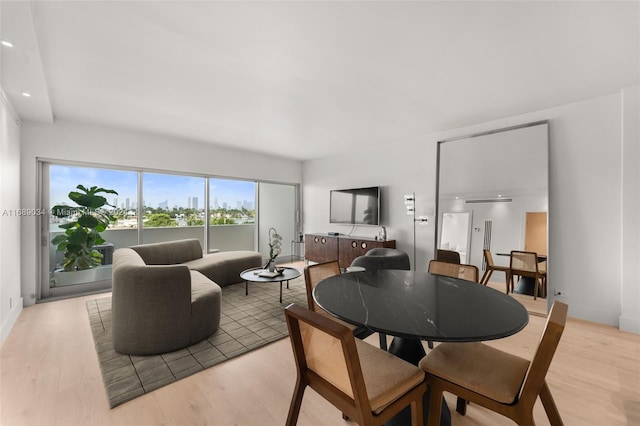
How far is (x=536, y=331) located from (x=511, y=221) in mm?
1435

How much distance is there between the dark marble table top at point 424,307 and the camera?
121cm

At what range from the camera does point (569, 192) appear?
3445 millimetres

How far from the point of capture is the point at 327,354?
3.92 ft

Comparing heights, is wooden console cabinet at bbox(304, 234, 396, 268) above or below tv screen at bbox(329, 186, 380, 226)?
below

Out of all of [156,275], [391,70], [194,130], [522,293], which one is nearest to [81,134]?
[194,130]

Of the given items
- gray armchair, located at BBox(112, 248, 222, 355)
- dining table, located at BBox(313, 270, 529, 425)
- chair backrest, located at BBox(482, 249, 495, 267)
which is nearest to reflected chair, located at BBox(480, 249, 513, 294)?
chair backrest, located at BBox(482, 249, 495, 267)

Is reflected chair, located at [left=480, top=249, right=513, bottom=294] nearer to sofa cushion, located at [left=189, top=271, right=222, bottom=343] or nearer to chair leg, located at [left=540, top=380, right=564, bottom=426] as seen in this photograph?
chair leg, located at [left=540, top=380, right=564, bottom=426]

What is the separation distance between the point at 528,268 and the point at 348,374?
12.0 feet

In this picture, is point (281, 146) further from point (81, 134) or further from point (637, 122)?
point (637, 122)

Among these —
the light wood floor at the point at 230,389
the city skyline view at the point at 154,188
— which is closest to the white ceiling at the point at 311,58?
the city skyline view at the point at 154,188

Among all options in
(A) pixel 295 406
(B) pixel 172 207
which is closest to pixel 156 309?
(A) pixel 295 406

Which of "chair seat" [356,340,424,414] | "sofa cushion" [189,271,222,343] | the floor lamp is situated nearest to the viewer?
"chair seat" [356,340,424,414]

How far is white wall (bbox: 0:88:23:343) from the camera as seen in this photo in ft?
9.07

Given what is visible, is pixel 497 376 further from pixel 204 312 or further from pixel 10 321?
pixel 10 321
